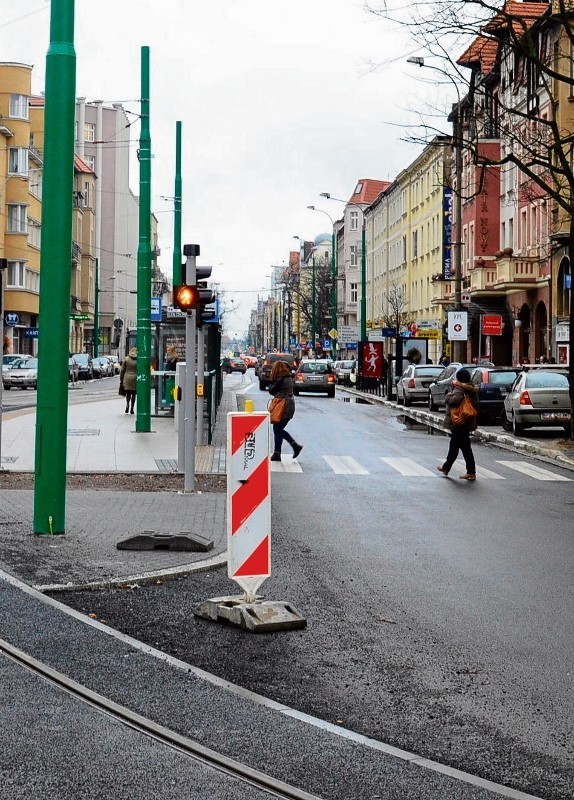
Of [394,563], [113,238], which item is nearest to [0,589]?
[394,563]

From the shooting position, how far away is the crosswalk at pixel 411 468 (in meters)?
20.1

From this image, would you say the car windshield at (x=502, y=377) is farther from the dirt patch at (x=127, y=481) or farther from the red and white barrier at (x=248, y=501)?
the red and white barrier at (x=248, y=501)

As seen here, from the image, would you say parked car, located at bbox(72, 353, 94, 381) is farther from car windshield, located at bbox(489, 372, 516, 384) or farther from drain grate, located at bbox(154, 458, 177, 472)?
drain grate, located at bbox(154, 458, 177, 472)

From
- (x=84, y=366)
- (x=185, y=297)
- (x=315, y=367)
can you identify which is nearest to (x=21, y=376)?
(x=315, y=367)

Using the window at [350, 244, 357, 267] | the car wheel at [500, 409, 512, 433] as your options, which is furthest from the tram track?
the window at [350, 244, 357, 267]

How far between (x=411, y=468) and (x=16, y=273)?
196 ft

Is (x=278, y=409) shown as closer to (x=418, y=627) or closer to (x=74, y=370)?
(x=418, y=627)

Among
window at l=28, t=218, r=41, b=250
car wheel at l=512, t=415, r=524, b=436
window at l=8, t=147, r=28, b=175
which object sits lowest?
car wheel at l=512, t=415, r=524, b=436

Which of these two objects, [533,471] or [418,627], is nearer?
[418,627]

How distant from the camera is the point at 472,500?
16.5 metres

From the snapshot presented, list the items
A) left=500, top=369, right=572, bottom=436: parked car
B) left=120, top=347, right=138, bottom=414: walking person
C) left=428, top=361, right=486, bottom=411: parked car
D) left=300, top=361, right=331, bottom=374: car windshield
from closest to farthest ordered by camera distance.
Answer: left=500, top=369, right=572, bottom=436: parked car
left=120, top=347, right=138, bottom=414: walking person
left=428, top=361, right=486, bottom=411: parked car
left=300, top=361, right=331, bottom=374: car windshield

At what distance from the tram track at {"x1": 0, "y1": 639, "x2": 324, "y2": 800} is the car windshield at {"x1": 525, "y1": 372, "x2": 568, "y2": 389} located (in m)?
23.3

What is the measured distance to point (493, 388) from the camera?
34.5 meters

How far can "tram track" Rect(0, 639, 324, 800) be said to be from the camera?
4.86 m
